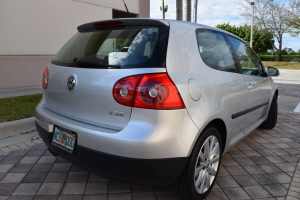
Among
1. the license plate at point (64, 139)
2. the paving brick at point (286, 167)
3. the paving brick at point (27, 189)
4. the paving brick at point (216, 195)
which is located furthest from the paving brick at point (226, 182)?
the paving brick at point (27, 189)

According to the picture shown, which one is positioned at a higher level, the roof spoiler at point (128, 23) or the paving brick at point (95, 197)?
the roof spoiler at point (128, 23)

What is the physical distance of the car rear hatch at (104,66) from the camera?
2.04 metres

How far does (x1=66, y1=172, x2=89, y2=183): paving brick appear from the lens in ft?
8.98

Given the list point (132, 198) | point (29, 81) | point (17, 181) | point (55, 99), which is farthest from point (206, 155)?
point (29, 81)

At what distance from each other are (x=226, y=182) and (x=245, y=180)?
0.22 metres

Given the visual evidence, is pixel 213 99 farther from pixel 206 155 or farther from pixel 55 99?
pixel 55 99

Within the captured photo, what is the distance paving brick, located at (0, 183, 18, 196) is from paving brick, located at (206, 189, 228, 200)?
1.84 m

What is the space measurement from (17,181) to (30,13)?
619 cm

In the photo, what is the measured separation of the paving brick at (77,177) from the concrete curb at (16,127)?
5.52ft

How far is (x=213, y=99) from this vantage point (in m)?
2.38

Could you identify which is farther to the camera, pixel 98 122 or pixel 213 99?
pixel 213 99

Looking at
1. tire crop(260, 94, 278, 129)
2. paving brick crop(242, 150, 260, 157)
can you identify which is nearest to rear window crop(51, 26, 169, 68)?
paving brick crop(242, 150, 260, 157)

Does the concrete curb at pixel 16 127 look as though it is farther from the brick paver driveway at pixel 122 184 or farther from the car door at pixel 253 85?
the car door at pixel 253 85

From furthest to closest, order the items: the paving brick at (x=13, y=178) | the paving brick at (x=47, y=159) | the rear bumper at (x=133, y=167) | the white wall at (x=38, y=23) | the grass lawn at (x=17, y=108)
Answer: the white wall at (x=38, y=23)
the grass lawn at (x=17, y=108)
the paving brick at (x=47, y=159)
the paving brick at (x=13, y=178)
the rear bumper at (x=133, y=167)
